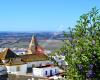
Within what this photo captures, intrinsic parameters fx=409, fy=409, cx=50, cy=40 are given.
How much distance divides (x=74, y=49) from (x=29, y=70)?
4426 centimetres

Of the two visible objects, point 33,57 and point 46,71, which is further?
point 33,57

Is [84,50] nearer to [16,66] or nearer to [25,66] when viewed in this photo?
[16,66]

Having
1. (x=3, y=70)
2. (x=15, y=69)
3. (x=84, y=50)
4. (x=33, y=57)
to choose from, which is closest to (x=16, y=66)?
(x=15, y=69)

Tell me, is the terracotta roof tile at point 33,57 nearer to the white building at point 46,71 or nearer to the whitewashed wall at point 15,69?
the whitewashed wall at point 15,69

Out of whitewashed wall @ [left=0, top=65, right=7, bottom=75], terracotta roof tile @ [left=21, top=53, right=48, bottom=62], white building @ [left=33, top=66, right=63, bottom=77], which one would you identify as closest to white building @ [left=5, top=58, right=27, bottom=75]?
whitewashed wall @ [left=0, top=65, right=7, bottom=75]

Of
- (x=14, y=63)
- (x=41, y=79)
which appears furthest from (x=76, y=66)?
(x=14, y=63)

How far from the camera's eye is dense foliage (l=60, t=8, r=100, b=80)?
906 centimetres

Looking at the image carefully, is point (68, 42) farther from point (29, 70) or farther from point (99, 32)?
point (29, 70)

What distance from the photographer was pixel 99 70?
30.1 feet

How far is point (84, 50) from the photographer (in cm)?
916

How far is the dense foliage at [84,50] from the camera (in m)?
9.06

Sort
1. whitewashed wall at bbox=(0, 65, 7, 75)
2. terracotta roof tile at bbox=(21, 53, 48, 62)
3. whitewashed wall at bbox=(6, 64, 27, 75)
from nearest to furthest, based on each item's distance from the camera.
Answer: whitewashed wall at bbox=(0, 65, 7, 75)
whitewashed wall at bbox=(6, 64, 27, 75)
terracotta roof tile at bbox=(21, 53, 48, 62)

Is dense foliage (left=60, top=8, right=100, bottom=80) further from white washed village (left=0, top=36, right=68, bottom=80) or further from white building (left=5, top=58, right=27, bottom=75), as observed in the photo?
white building (left=5, top=58, right=27, bottom=75)

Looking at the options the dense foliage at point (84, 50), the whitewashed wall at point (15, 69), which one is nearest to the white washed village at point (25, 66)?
the whitewashed wall at point (15, 69)
